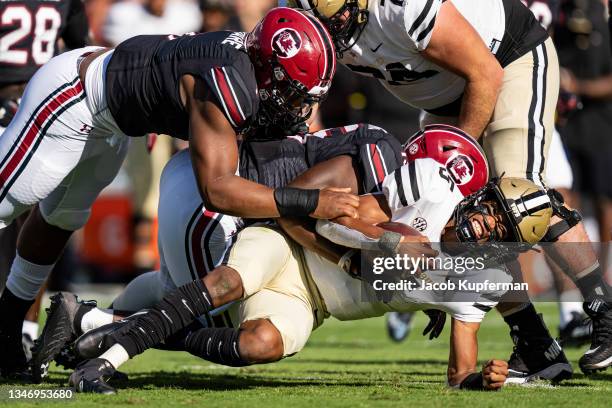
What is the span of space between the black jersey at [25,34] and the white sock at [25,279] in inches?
56.8

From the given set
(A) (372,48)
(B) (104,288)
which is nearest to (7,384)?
(A) (372,48)

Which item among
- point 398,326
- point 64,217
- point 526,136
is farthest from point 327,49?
point 398,326

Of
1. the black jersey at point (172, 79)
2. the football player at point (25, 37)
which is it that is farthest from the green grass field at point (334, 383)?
the football player at point (25, 37)

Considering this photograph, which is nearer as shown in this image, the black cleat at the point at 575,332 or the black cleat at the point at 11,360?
the black cleat at the point at 11,360

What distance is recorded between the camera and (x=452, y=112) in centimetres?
564

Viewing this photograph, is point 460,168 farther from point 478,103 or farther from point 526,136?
point 526,136

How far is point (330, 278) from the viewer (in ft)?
16.0

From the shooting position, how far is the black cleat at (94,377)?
14.2 feet

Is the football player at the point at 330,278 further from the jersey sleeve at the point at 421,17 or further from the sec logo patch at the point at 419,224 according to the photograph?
the jersey sleeve at the point at 421,17

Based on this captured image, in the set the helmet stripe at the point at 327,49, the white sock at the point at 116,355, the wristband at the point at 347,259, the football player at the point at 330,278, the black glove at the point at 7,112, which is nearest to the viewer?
the white sock at the point at 116,355

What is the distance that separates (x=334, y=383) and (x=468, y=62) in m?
1.53

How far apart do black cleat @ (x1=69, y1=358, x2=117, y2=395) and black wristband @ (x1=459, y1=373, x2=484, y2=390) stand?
1354 millimetres

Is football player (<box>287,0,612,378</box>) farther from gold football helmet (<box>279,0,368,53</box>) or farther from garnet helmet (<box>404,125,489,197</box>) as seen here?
garnet helmet (<box>404,125,489,197</box>)

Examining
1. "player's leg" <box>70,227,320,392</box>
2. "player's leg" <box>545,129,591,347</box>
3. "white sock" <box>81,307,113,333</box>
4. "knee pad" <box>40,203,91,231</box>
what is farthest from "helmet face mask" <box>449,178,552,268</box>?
"knee pad" <box>40,203,91,231</box>
